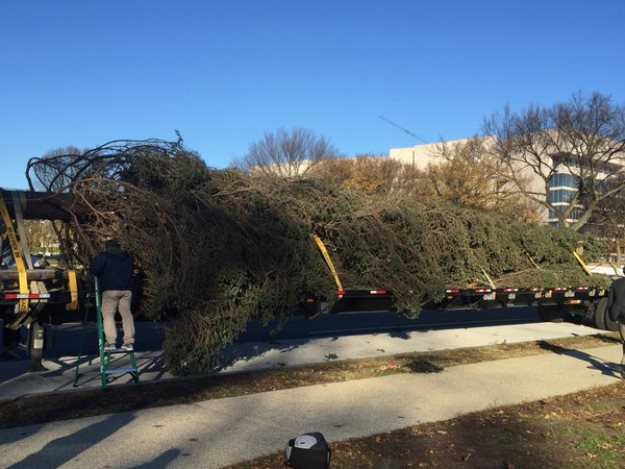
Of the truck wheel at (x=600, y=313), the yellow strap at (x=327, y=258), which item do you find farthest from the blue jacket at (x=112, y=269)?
the truck wheel at (x=600, y=313)

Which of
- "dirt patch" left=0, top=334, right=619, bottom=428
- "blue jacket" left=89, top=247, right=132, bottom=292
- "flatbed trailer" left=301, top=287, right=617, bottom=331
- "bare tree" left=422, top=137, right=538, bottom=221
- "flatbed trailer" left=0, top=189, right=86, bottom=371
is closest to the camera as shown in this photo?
"dirt patch" left=0, top=334, right=619, bottom=428

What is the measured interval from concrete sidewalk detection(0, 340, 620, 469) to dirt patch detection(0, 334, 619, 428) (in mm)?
292

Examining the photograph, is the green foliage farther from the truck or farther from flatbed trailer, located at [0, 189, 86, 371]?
flatbed trailer, located at [0, 189, 86, 371]

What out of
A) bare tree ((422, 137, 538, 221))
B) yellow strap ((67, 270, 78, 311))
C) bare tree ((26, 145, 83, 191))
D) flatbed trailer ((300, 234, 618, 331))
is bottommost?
flatbed trailer ((300, 234, 618, 331))

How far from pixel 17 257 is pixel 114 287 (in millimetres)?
1297

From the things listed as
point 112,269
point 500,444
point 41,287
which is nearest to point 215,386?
point 112,269

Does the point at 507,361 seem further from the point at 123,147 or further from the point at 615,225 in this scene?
the point at 615,225

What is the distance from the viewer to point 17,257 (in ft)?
25.1

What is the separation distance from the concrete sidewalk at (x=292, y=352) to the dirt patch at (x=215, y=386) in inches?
16.1

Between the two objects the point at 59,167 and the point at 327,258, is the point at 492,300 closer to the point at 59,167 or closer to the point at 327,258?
the point at 327,258

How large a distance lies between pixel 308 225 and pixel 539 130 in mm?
36503

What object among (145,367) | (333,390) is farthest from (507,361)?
(145,367)

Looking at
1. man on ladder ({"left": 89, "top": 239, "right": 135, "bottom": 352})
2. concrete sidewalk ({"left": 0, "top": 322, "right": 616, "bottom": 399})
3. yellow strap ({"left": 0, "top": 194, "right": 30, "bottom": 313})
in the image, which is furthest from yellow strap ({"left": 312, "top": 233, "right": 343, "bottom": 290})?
yellow strap ({"left": 0, "top": 194, "right": 30, "bottom": 313})

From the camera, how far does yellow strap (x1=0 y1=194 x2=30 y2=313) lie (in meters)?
7.49
